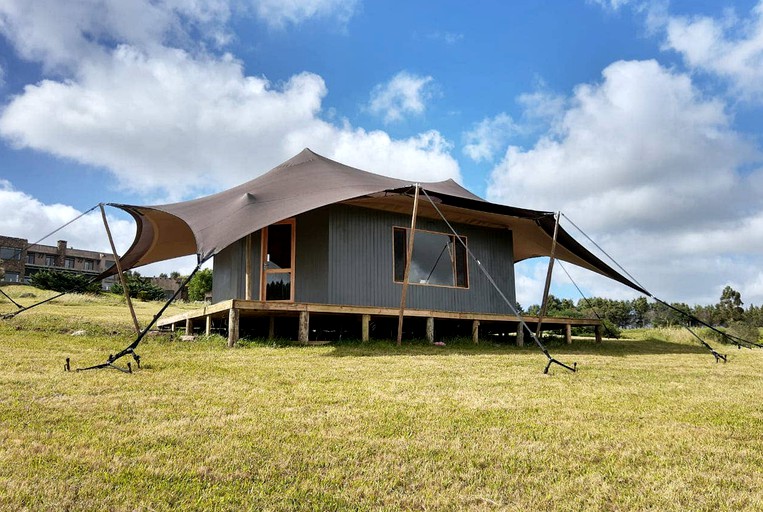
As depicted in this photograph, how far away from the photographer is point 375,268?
9.31m

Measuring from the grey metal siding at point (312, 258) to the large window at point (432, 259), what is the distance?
4.39ft

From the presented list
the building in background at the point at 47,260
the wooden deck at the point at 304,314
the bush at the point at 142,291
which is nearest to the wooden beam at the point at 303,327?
the wooden deck at the point at 304,314

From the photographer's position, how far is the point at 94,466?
263 cm

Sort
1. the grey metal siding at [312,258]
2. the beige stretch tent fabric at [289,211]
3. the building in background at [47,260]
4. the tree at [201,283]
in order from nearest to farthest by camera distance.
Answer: the beige stretch tent fabric at [289,211]
the grey metal siding at [312,258]
the tree at [201,283]
the building in background at [47,260]

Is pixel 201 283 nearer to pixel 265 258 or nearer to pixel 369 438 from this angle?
pixel 265 258

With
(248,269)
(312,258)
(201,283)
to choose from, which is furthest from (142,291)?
(312,258)

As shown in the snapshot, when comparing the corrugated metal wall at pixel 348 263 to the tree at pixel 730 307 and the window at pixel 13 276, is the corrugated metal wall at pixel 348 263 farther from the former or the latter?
the window at pixel 13 276

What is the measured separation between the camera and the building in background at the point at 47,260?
38.4 m

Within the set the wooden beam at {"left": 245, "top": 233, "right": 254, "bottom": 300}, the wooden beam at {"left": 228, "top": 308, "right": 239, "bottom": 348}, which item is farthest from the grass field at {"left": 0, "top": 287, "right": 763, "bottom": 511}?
the wooden beam at {"left": 245, "top": 233, "right": 254, "bottom": 300}

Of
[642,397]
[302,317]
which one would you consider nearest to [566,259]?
[302,317]

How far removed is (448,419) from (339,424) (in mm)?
723

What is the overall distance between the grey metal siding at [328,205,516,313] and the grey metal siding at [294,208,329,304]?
0.10m

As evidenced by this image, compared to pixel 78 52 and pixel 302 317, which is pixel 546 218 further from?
pixel 78 52

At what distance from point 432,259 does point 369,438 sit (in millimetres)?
6992
